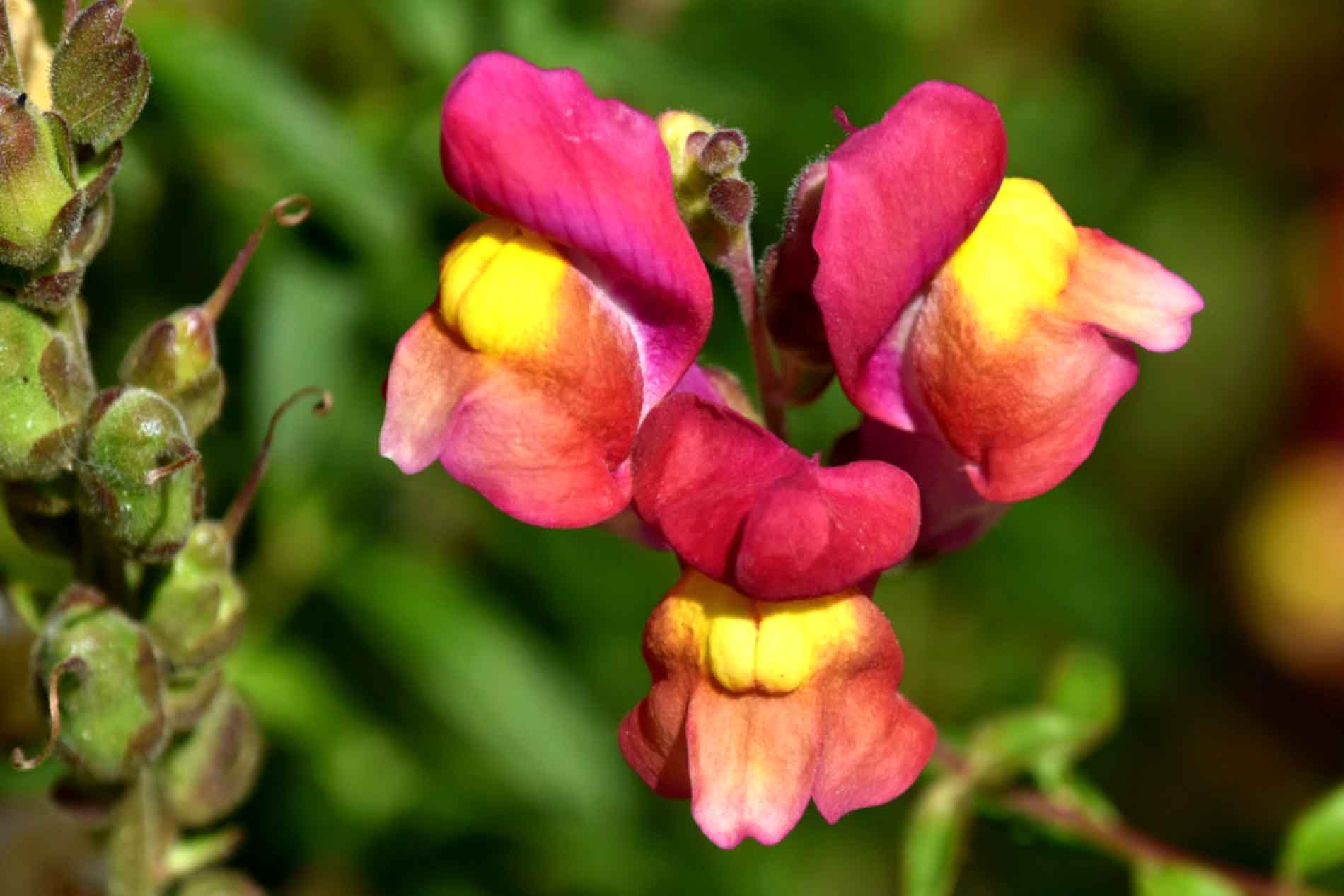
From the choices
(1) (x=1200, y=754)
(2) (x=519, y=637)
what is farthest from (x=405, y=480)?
(1) (x=1200, y=754)

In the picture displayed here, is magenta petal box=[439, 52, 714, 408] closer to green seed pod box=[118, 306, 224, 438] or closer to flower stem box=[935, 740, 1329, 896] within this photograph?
green seed pod box=[118, 306, 224, 438]

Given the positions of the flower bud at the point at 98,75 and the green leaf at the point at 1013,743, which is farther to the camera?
the green leaf at the point at 1013,743

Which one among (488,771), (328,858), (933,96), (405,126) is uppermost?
(933,96)

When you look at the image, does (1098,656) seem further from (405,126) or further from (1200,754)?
(1200,754)

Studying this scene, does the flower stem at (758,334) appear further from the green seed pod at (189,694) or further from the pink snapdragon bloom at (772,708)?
the green seed pod at (189,694)

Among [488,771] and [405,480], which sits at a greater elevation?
[405,480]

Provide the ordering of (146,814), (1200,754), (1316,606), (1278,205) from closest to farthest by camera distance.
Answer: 1. (146,814)
2. (1200,754)
3. (1278,205)
4. (1316,606)

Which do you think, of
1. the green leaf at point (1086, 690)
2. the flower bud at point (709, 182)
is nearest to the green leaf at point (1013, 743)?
the green leaf at point (1086, 690)
